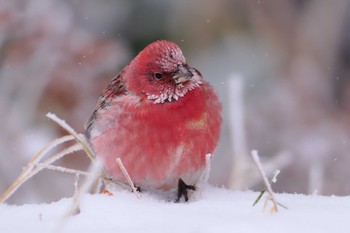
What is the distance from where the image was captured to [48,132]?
5.95 metres

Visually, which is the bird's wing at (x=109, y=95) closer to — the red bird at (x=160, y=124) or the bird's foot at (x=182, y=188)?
the red bird at (x=160, y=124)

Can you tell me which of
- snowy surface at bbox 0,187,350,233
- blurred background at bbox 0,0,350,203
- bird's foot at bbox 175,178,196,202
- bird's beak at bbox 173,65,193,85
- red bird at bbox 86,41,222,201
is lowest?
snowy surface at bbox 0,187,350,233

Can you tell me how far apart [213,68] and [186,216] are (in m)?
4.86

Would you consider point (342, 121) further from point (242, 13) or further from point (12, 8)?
point (12, 8)

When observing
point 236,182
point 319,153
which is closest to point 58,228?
point 236,182

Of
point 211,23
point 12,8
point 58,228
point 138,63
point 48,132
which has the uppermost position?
point 211,23

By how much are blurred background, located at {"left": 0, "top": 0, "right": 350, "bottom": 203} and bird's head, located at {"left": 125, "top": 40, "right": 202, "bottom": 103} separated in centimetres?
240

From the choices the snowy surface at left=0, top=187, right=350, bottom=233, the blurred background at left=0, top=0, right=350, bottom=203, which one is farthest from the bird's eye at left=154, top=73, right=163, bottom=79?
the blurred background at left=0, top=0, right=350, bottom=203

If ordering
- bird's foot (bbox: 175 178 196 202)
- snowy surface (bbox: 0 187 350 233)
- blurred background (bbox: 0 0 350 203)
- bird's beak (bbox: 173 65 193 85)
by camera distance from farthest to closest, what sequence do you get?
blurred background (bbox: 0 0 350 203), bird's beak (bbox: 173 65 193 85), bird's foot (bbox: 175 178 196 202), snowy surface (bbox: 0 187 350 233)

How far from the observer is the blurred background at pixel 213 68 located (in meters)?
5.90

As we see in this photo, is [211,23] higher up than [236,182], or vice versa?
[211,23]

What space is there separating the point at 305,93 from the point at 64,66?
219cm

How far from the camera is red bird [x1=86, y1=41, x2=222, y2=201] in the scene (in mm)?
3025

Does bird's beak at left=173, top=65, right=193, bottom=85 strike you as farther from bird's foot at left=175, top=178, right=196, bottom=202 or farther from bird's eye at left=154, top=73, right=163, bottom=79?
bird's foot at left=175, top=178, right=196, bottom=202
